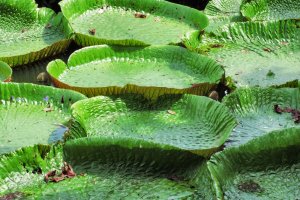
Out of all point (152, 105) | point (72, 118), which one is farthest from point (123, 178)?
point (152, 105)

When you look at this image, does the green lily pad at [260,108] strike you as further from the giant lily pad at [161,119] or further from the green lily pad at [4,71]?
the green lily pad at [4,71]

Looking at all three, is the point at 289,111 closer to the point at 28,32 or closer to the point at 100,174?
the point at 100,174

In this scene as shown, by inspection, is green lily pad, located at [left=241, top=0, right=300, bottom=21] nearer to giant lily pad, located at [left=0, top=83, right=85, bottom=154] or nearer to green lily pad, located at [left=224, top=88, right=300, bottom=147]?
green lily pad, located at [left=224, top=88, right=300, bottom=147]

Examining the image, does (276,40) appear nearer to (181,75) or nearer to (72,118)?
(181,75)

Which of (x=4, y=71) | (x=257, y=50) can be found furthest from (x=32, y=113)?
(x=257, y=50)

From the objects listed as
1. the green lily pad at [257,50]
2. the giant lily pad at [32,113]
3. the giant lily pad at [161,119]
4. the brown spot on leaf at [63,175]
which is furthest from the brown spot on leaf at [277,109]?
the brown spot on leaf at [63,175]

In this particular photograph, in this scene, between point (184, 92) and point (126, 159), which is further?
point (184, 92)
